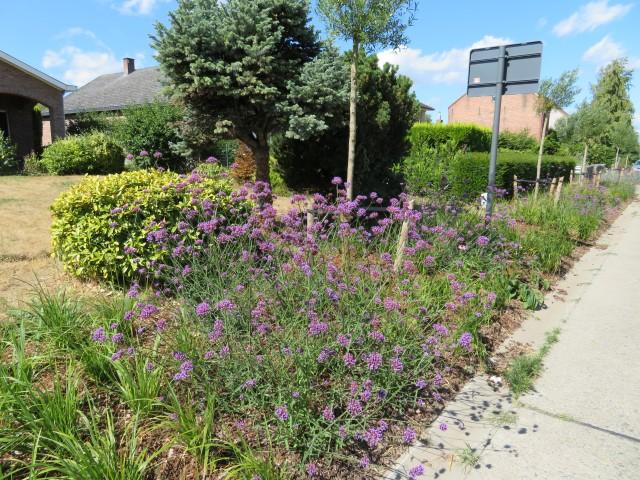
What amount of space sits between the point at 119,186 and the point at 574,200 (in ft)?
28.8

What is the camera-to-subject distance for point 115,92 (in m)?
24.9

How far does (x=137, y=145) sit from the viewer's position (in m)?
12.4

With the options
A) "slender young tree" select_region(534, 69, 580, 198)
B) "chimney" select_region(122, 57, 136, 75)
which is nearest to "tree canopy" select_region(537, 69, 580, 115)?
"slender young tree" select_region(534, 69, 580, 198)

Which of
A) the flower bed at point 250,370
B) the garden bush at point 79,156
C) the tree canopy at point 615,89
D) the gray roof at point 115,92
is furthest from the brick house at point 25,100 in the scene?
the tree canopy at point 615,89

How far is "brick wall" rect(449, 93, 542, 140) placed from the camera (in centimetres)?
3708

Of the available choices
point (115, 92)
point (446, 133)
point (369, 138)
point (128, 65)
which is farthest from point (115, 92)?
point (369, 138)

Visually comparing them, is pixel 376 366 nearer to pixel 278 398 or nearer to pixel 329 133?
pixel 278 398

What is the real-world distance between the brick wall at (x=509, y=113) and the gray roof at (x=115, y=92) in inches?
1048

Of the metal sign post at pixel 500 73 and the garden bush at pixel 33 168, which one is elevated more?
the metal sign post at pixel 500 73

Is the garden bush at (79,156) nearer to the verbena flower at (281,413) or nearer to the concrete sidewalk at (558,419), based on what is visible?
the concrete sidewalk at (558,419)

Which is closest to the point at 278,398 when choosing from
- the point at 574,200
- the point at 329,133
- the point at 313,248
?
the point at 313,248

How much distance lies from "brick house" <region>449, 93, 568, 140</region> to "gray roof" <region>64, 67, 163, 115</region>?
26.6m

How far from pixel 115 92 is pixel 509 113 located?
106 ft

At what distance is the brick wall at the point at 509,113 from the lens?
122ft
